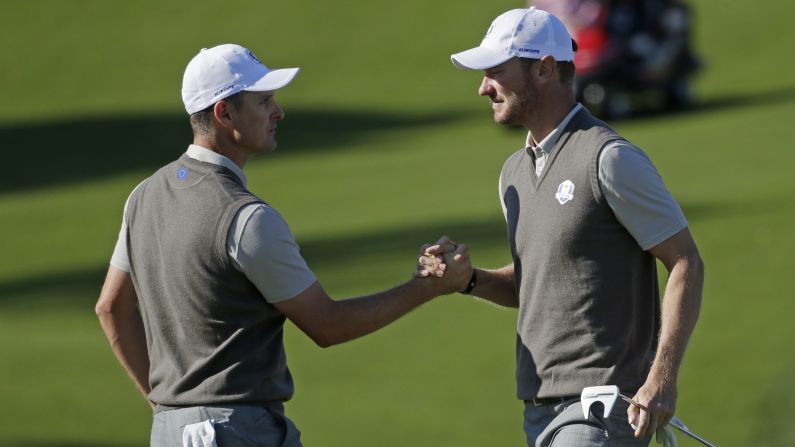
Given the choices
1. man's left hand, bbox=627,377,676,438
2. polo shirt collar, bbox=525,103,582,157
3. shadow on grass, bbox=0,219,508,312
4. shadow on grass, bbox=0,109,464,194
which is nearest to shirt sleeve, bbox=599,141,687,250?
polo shirt collar, bbox=525,103,582,157

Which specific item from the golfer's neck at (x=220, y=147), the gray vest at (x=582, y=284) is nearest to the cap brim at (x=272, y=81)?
the golfer's neck at (x=220, y=147)

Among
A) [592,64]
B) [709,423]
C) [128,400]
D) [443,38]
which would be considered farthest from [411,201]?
[443,38]

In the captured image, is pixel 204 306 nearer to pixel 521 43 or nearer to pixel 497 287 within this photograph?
pixel 497 287

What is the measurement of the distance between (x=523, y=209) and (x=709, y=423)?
206 inches

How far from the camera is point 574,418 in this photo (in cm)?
531

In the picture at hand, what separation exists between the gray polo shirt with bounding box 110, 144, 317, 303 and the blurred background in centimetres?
519

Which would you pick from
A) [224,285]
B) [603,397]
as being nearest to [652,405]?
[603,397]

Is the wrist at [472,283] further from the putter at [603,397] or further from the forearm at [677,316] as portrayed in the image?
the forearm at [677,316]

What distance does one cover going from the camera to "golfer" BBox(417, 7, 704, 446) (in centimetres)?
514

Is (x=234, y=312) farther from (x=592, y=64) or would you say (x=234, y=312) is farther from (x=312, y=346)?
(x=592, y=64)

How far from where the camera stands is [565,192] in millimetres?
5340

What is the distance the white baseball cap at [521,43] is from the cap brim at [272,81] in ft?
2.15

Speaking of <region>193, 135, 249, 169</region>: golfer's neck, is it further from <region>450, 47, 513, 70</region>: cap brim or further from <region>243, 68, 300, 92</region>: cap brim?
<region>450, 47, 513, 70</region>: cap brim

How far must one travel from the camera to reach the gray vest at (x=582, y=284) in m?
5.28
